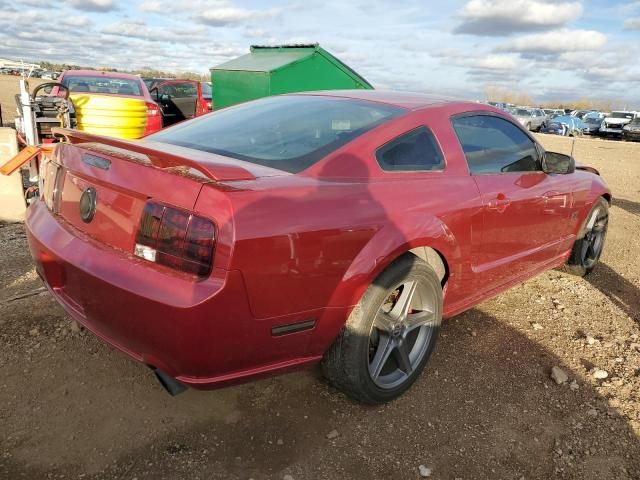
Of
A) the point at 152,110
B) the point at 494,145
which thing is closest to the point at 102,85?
the point at 152,110

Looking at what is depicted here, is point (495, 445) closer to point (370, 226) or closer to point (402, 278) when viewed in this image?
point (402, 278)

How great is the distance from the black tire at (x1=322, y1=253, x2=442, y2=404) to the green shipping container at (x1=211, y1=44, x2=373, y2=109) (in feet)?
21.1

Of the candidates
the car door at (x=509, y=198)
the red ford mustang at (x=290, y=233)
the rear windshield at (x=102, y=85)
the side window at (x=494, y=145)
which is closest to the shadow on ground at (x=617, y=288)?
the car door at (x=509, y=198)

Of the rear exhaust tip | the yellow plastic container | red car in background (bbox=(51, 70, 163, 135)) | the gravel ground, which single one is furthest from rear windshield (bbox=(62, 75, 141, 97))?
the rear exhaust tip

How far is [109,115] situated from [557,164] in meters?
5.26

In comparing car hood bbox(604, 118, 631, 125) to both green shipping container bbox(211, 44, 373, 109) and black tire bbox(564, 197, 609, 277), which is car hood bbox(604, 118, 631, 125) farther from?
black tire bbox(564, 197, 609, 277)

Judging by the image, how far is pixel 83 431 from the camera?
7.50 feet

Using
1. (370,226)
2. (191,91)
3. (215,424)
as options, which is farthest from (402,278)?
(191,91)

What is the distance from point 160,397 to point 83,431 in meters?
→ 0.38

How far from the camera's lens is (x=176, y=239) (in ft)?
6.08

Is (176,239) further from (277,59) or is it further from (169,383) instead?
(277,59)

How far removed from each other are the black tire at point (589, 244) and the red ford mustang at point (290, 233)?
1.23 metres

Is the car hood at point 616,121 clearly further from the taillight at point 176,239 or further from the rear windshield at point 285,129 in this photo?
the taillight at point 176,239

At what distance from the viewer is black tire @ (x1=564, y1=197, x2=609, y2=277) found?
14.1 feet
